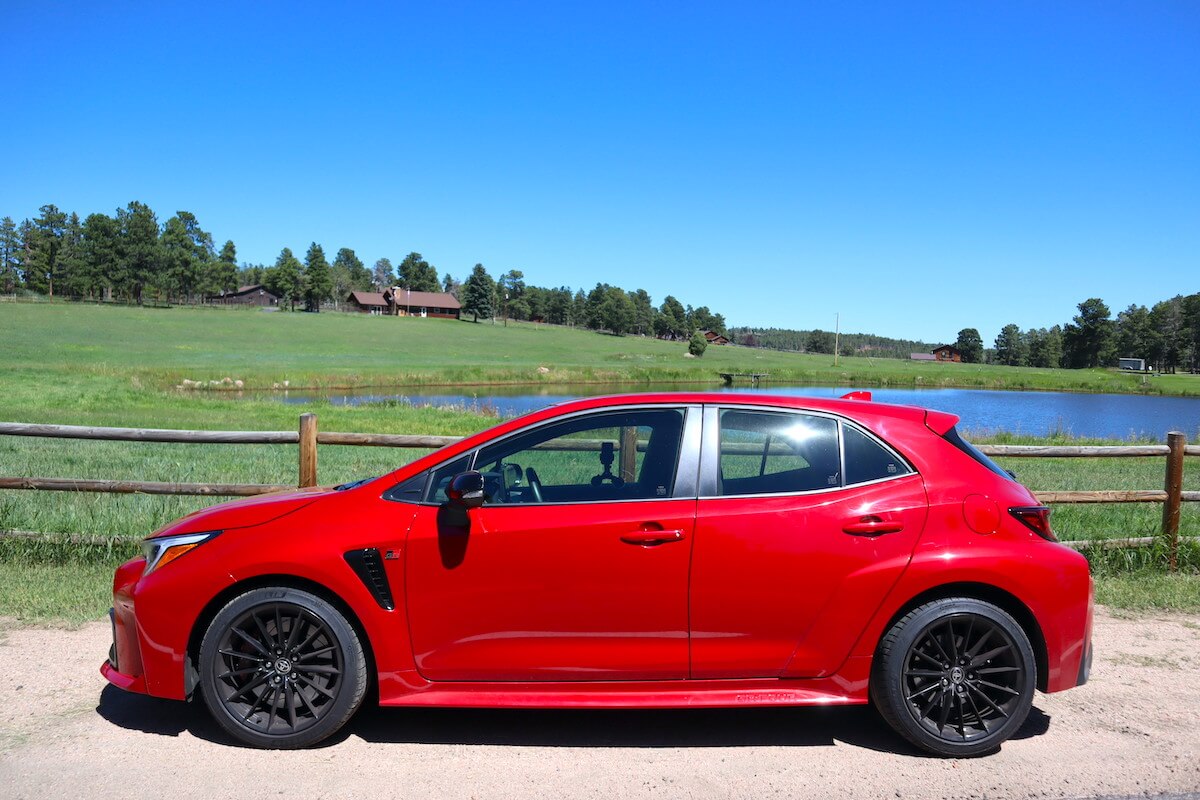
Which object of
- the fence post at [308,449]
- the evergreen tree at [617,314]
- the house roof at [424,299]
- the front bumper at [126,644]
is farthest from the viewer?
the house roof at [424,299]

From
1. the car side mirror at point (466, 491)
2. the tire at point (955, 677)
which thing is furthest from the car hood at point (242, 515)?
the tire at point (955, 677)

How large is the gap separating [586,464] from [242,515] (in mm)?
1706

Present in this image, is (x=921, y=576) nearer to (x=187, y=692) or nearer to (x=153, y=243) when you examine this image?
(x=187, y=692)

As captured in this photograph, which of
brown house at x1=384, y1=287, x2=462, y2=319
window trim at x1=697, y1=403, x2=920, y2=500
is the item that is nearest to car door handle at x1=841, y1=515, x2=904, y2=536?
window trim at x1=697, y1=403, x2=920, y2=500

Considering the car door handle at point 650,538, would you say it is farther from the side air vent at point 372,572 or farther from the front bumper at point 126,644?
the front bumper at point 126,644

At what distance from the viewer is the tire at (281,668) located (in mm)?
3957

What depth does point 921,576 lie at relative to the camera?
395 cm

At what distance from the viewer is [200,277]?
115 metres

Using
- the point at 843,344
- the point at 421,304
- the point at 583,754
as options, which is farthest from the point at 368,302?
the point at 583,754

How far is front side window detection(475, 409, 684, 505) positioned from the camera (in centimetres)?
411

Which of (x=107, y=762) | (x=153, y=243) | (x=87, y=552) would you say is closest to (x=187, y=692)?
(x=107, y=762)

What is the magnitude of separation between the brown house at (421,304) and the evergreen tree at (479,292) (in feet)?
20.7

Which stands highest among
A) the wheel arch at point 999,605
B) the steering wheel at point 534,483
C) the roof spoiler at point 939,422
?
the roof spoiler at point 939,422

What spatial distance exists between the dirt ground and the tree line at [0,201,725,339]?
108845mm
